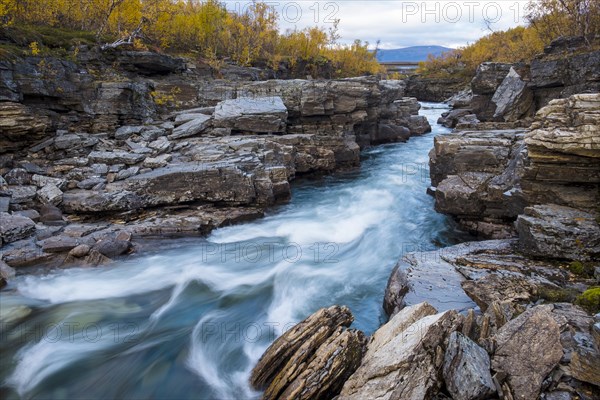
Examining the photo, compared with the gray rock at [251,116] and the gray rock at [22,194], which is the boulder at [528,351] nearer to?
the gray rock at [22,194]

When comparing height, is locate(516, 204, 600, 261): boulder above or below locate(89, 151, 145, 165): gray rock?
below

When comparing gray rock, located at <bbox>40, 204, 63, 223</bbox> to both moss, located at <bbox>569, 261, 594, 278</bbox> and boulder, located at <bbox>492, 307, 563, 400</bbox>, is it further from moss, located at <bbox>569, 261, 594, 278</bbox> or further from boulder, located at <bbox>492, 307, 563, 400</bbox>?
moss, located at <bbox>569, 261, 594, 278</bbox>

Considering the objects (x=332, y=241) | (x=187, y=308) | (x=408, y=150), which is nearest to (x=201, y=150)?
(x=332, y=241)

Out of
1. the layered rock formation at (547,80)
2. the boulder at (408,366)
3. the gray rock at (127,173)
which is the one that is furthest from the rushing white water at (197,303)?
the layered rock formation at (547,80)

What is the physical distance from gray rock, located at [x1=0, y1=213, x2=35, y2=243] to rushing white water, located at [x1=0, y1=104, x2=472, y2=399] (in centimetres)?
144

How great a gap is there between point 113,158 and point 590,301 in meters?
12.7

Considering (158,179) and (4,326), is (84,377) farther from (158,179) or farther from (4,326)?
(158,179)

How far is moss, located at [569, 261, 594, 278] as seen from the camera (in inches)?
283

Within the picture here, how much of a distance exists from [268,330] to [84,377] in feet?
10.5

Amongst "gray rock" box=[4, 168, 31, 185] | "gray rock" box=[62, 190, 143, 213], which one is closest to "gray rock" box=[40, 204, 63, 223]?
"gray rock" box=[62, 190, 143, 213]

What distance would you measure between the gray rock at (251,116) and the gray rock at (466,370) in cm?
1280

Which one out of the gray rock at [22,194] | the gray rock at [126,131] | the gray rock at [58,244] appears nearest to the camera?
the gray rock at [58,244]

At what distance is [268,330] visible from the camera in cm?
771

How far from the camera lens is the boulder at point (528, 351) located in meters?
4.27
